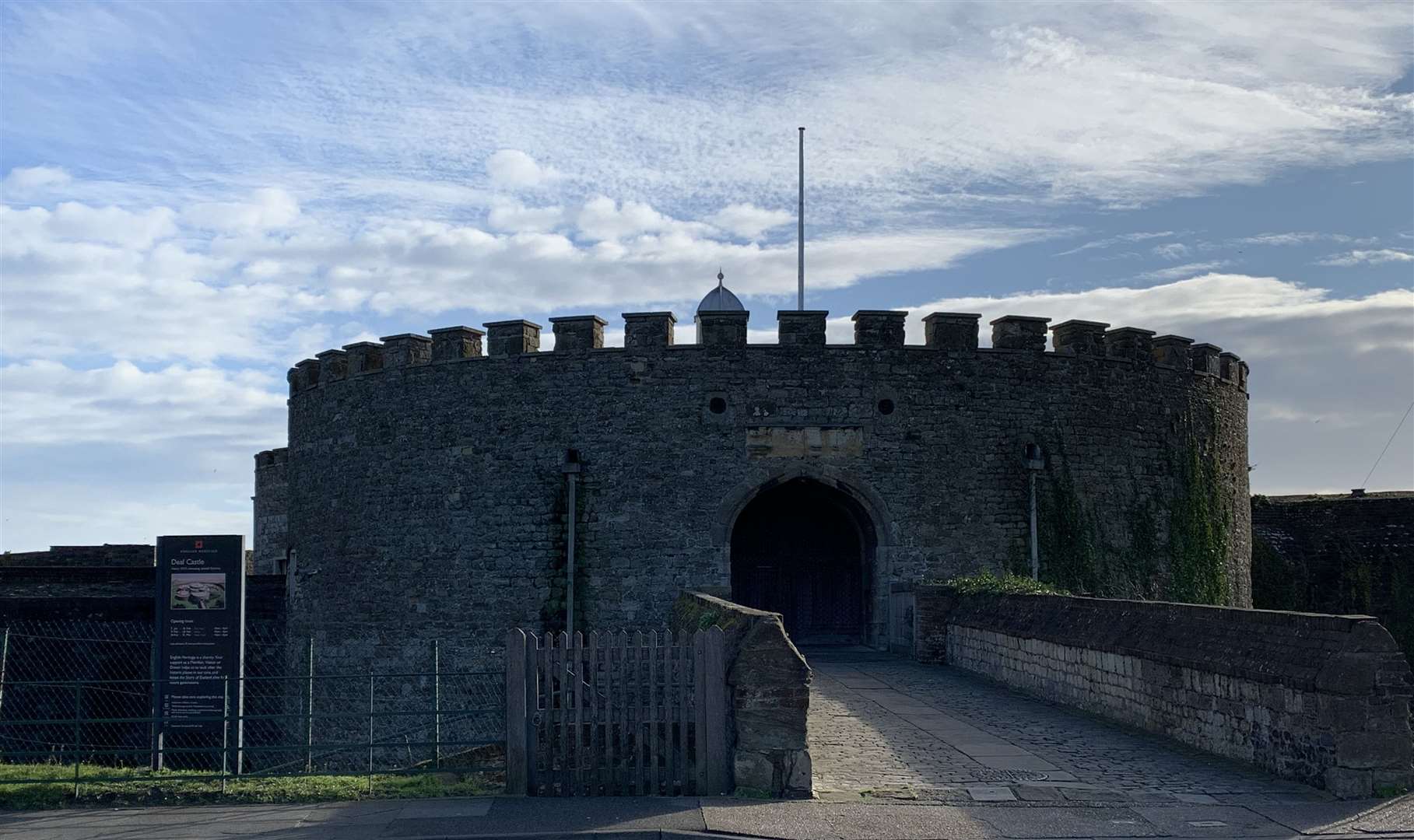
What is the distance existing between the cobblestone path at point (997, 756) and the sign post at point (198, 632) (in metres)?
5.08

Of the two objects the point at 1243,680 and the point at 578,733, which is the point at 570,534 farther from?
the point at 1243,680

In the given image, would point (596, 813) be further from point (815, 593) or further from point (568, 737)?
point (815, 593)

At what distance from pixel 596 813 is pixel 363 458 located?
15172 millimetres

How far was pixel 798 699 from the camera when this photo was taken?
9.48 meters

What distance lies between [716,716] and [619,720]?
720 millimetres

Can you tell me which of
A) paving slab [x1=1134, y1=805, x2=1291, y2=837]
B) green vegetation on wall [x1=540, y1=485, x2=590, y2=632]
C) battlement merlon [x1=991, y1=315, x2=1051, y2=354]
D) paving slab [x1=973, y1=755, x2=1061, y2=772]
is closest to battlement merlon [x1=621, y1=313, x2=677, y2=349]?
green vegetation on wall [x1=540, y1=485, x2=590, y2=632]

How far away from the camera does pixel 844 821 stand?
8.64 meters

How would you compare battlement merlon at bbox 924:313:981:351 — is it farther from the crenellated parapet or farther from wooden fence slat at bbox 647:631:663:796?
wooden fence slat at bbox 647:631:663:796

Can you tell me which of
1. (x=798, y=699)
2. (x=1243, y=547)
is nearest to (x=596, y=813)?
(x=798, y=699)

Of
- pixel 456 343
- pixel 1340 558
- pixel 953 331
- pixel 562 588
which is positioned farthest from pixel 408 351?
pixel 1340 558

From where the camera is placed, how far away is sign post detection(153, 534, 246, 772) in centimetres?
1107

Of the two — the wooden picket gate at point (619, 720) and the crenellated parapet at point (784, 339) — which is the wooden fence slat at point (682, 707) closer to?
the wooden picket gate at point (619, 720)

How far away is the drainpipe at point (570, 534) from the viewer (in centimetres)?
2058

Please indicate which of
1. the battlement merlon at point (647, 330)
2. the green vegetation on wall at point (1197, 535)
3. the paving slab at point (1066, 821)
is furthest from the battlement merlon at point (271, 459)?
the paving slab at point (1066, 821)
